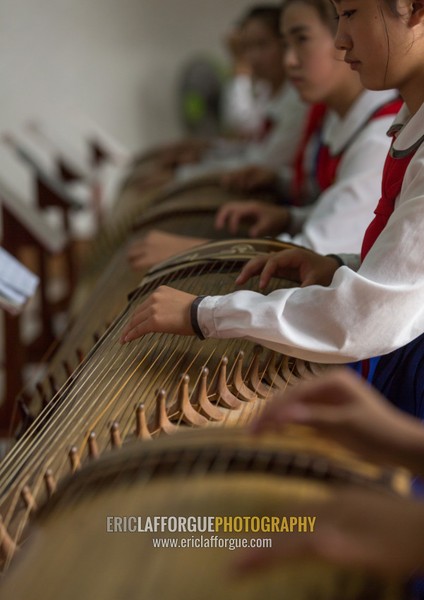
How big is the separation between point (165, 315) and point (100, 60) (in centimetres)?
858

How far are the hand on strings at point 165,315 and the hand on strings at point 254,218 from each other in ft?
4.10

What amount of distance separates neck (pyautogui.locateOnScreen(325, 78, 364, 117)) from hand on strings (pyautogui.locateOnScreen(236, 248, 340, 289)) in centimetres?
118

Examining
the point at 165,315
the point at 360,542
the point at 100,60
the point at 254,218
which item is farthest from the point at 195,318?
the point at 100,60

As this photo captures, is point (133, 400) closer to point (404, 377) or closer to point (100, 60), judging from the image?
point (404, 377)

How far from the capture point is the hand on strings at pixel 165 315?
179cm

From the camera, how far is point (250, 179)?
3850 millimetres

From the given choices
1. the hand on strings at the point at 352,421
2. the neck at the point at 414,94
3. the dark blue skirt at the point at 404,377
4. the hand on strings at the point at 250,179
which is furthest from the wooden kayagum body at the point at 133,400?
the hand on strings at the point at 250,179

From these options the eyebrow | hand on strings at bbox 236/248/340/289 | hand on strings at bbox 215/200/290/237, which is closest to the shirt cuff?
hand on strings at bbox 236/248/340/289

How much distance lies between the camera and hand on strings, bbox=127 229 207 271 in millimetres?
2688

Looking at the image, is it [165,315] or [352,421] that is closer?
[352,421]

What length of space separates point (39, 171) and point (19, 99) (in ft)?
14.1

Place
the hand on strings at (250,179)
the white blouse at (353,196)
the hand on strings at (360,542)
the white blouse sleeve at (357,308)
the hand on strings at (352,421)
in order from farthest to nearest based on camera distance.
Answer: the hand on strings at (250,179) < the white blouse at (353,196) < the white blouse sleeve at (357,308) < the hand on strings at (352,421) < the hand on strings at (360,542)

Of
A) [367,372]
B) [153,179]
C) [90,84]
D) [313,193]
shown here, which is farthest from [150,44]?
[367,372]

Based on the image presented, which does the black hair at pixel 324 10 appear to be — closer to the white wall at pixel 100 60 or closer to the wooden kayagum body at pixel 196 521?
the wooden kayagum body at pixel 196 521
